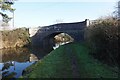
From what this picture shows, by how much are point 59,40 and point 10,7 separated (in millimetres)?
53191

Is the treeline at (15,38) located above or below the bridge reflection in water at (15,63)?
above

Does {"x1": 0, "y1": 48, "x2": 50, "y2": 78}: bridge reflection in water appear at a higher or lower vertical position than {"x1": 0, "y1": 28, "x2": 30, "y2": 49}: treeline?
lower

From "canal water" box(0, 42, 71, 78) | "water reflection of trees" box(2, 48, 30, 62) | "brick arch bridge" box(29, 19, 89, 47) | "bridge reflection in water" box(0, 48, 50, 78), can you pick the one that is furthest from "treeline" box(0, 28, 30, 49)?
"bridge reflection in water" box(0, 48, 50, 78)

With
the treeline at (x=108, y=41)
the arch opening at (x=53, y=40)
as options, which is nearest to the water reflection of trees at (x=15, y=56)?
the arch opening at (x=53, y=40)

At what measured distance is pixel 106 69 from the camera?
15.6m

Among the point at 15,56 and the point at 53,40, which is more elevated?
the point at 53,40

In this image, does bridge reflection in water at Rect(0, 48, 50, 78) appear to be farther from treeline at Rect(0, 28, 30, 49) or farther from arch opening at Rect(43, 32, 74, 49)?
arch opening at Rect(43, 32, 74, 49)

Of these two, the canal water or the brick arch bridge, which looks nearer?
the canal water

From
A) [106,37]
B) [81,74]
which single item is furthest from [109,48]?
[81,74]

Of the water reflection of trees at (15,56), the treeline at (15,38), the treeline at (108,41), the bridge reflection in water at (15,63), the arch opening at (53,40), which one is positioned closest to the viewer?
the treeline at (108,41)

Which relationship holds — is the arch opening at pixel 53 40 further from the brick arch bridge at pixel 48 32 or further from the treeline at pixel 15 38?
the treeline at pixel 15 38

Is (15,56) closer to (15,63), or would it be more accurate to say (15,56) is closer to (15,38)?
(15,63)

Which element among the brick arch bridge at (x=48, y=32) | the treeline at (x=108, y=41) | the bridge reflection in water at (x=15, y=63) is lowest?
the bridge reflection in water at (x=15, y=63)

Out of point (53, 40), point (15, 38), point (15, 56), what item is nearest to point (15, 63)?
point (15, 56)
